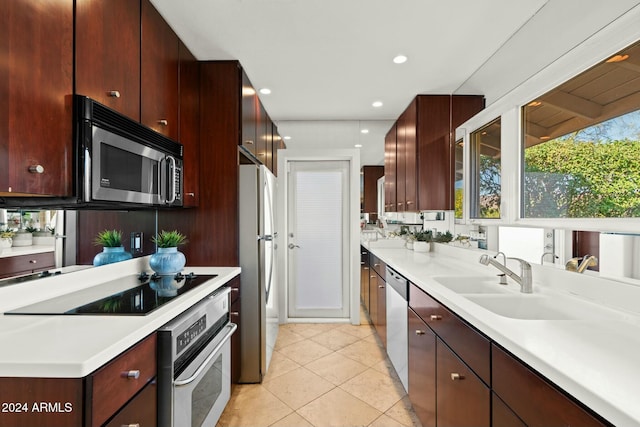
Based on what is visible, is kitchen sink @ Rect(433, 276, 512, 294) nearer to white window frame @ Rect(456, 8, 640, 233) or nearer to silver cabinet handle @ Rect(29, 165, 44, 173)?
white window frame @ Rect(456, 8, 640, 233)

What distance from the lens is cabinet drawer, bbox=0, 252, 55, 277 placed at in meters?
1.24

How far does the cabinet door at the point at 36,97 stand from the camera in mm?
948

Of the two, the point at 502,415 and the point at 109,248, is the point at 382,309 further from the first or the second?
the point at 109,248

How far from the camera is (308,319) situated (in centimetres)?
382

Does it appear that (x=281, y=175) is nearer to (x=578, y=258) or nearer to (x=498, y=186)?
(x=498, y=186)

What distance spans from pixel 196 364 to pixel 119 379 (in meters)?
0.47

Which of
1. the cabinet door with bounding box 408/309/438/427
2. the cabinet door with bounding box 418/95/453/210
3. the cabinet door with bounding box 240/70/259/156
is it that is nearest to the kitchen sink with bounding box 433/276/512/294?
the cabinet door with bounding box 408/309/438/427

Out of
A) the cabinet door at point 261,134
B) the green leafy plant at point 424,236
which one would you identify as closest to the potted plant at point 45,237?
the cabinet door at point 261,134

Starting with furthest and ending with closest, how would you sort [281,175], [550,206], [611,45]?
[281,175], [550,206], [611,45]

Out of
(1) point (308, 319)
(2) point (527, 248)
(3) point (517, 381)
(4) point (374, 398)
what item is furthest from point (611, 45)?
(1) point (308, 319)

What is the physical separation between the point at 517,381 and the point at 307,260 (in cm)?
303

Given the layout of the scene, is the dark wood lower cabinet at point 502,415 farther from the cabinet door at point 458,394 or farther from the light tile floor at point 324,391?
the light tile floor at point 324,391

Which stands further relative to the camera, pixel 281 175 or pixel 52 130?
pixel 281 175

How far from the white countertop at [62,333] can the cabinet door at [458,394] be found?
1186 millimetres
